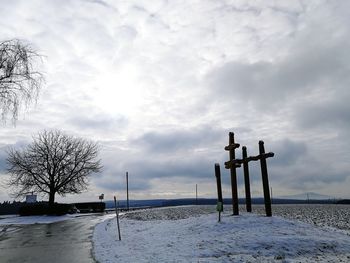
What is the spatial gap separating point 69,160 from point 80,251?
34816 millimetres

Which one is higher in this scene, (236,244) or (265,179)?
(265,179)

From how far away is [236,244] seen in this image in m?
12.9

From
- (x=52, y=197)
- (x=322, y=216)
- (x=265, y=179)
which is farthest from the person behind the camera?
(x=52, y=197)

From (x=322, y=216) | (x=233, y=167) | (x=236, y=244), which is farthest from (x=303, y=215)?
(x=236, y=244)

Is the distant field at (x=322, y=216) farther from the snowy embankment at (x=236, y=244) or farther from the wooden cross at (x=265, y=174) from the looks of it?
the snowy embankment at (x=236, y=244)

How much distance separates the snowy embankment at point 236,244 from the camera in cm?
1151

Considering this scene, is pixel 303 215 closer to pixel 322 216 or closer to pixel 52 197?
pixel 322 216

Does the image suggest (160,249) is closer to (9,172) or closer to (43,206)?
(43,206)

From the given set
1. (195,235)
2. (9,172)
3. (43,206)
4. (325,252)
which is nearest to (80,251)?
(195,235)

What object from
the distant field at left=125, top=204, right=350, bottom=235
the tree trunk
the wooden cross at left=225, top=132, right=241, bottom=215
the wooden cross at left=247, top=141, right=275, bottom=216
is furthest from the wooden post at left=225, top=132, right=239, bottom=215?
the tree trunk

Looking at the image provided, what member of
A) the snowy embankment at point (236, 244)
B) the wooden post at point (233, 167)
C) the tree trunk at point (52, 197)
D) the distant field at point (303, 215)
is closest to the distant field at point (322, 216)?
the distant field at point (303, 215)

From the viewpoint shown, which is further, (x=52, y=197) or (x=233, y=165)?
(x=52, y=197)

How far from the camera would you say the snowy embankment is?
11.5m

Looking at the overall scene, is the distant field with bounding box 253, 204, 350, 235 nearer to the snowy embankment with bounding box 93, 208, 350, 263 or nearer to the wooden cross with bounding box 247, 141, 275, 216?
the wooden cross with bounding box 247, 141, 275, 216
